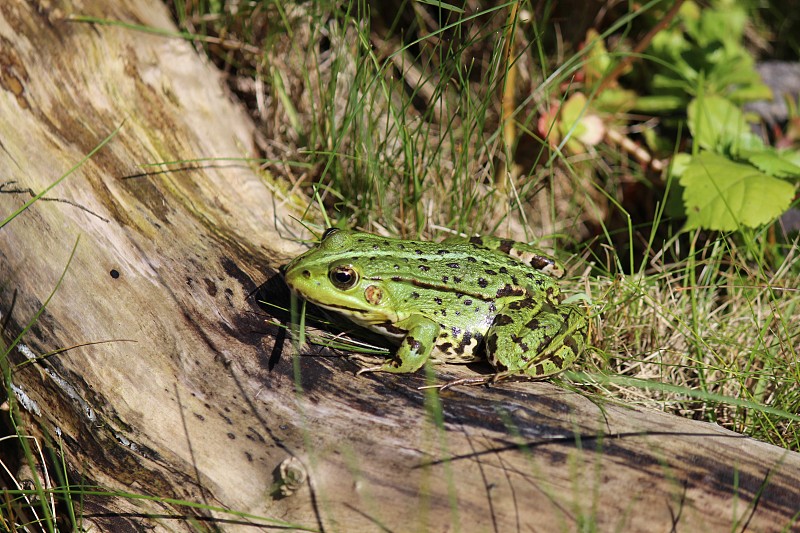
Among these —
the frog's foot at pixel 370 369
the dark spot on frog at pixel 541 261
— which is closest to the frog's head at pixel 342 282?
the frog's foot at pixel 370 369

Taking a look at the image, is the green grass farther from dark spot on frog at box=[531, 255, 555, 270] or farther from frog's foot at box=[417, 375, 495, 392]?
frog's foot at box=[417, 375, 495, 392]

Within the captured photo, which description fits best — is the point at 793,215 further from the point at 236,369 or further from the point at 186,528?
the point at 186,528

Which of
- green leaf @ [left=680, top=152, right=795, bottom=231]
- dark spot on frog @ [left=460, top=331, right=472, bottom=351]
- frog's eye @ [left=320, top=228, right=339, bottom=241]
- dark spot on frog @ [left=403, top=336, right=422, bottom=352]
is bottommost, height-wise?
dark spot on frog @ [left=460, top=331, right=472, bottom=351]

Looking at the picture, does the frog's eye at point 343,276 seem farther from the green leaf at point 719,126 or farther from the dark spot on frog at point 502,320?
the green leaf at point 719,126

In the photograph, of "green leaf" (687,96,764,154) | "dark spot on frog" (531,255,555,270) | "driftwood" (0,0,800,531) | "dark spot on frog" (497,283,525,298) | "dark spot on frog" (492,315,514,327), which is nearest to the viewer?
"driftwood" (0,0,800,531)

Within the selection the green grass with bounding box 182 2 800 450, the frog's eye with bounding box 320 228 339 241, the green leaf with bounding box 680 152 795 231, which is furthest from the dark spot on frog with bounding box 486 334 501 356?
the green leaf with bounding box 680 152 795 231

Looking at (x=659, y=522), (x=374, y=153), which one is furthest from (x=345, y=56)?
(x=659, y=522)
